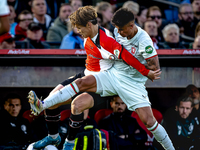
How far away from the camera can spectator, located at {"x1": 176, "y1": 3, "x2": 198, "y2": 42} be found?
265 inches

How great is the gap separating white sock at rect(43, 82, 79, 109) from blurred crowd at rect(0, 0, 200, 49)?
6.16 ft

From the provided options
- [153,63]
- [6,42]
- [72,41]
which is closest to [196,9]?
[72,41]

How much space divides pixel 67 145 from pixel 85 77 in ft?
3.17

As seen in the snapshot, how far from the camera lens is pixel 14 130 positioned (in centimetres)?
495

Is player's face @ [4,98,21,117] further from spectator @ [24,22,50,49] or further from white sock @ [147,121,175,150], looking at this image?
white sock @ [147,121,175,150]

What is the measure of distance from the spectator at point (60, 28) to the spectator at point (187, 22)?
247 centimetres

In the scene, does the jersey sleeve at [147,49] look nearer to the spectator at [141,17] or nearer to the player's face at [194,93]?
the player's face at [194,93]

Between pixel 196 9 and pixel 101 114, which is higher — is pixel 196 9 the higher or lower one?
the higher one

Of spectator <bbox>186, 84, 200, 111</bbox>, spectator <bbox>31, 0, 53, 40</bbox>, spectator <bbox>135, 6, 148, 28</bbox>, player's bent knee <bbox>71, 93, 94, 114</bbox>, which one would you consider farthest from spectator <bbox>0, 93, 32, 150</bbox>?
spectator <bbox>135, 6, 148, 28</bbox>

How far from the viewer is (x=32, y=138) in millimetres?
4996

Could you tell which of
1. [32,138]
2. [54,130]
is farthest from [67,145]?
[32,138]

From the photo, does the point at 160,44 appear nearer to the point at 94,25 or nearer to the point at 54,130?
the point at 94,25

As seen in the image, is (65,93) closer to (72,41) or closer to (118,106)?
(118,106)

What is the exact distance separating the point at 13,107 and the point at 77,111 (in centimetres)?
171
